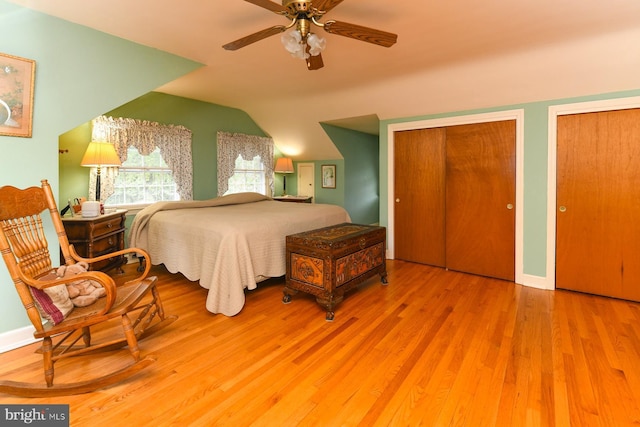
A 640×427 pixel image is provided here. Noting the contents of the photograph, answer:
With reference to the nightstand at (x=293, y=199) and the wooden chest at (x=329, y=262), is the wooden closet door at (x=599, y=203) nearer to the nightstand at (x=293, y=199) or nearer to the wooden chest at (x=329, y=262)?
the wooden chest at (x=329, y=262)

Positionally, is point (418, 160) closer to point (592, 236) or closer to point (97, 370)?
point (592, 236)

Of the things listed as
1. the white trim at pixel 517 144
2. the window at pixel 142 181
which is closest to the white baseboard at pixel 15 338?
the window at pixel 142 181

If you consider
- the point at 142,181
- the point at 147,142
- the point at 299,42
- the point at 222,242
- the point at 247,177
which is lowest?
the point at 222,242

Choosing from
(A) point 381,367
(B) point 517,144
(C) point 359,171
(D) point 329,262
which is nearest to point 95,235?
(D) point 329,262

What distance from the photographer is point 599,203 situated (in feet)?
10.0

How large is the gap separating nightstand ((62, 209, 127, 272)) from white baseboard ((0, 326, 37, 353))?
0.62 metres

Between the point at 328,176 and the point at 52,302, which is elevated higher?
the point at 328,176

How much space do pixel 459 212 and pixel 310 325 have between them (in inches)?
94.4

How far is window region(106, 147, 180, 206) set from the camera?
4250mm

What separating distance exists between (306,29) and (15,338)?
2.76m

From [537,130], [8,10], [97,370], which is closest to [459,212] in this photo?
[537,130]

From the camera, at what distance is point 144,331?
2.28 meters

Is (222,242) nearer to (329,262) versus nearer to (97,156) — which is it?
(329,262)

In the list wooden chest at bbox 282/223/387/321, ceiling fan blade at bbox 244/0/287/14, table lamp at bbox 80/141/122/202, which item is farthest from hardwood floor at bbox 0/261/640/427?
ceiling fan blade at bbox 244/0/287/14
